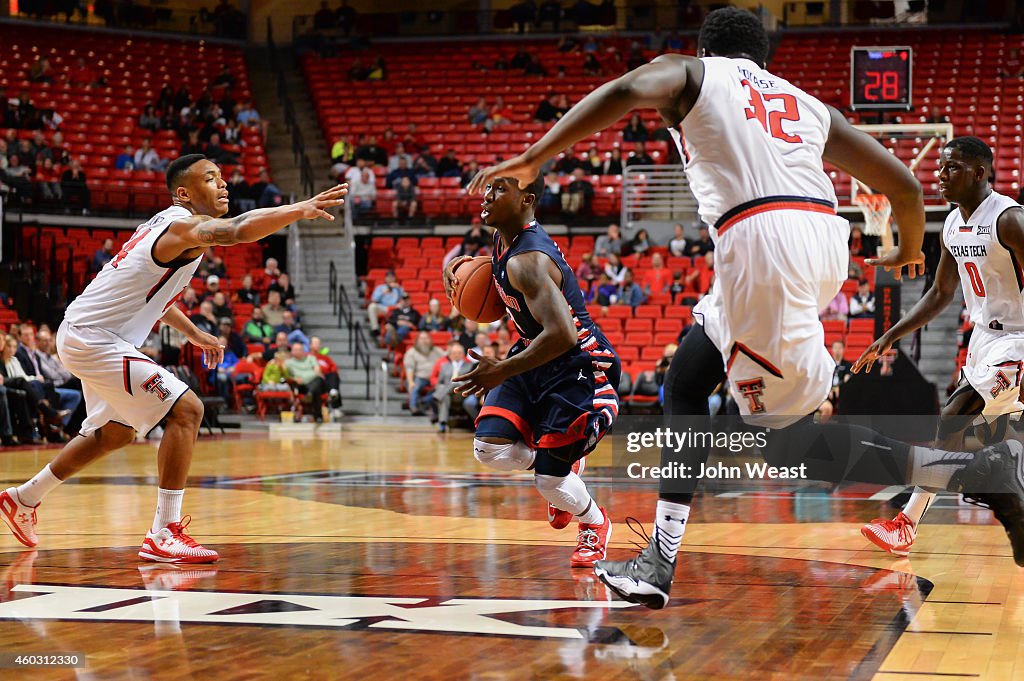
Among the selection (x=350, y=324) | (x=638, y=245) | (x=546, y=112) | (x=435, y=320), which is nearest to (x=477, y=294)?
(x=435, y=320)

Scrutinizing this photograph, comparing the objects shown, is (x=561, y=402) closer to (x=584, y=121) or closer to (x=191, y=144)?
(x=584, y=121)

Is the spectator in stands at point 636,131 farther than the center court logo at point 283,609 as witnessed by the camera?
Yes

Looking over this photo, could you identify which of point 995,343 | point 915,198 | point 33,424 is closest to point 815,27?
point 33,424

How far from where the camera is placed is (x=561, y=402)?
16.0 feet

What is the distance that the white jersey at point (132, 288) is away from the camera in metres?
5.40

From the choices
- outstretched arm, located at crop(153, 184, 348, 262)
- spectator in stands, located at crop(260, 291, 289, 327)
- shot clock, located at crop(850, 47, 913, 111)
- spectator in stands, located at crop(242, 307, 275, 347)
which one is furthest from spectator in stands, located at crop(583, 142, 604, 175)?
outstretched arm, located at crop(153, 184, 348, 262)

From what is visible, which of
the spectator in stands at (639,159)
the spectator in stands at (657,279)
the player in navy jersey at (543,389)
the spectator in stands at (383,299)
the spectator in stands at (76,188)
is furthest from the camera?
the spectator in stands at (639,159)

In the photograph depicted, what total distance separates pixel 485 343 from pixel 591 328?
10.2 m

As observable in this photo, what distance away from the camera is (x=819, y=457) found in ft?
12.4

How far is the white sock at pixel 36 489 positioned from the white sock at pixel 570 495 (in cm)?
239

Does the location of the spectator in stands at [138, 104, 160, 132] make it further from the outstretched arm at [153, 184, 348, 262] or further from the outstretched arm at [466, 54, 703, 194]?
the outstretched arm at [466, 54, 703, 194]

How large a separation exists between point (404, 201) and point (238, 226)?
629 inches

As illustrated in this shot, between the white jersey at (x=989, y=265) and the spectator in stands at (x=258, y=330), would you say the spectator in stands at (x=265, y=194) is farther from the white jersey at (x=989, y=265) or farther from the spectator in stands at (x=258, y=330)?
the white jersey at (x=989, y=265)

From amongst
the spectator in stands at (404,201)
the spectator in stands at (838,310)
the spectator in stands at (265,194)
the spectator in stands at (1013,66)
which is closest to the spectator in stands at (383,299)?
the spectator in stands at (404,201)
